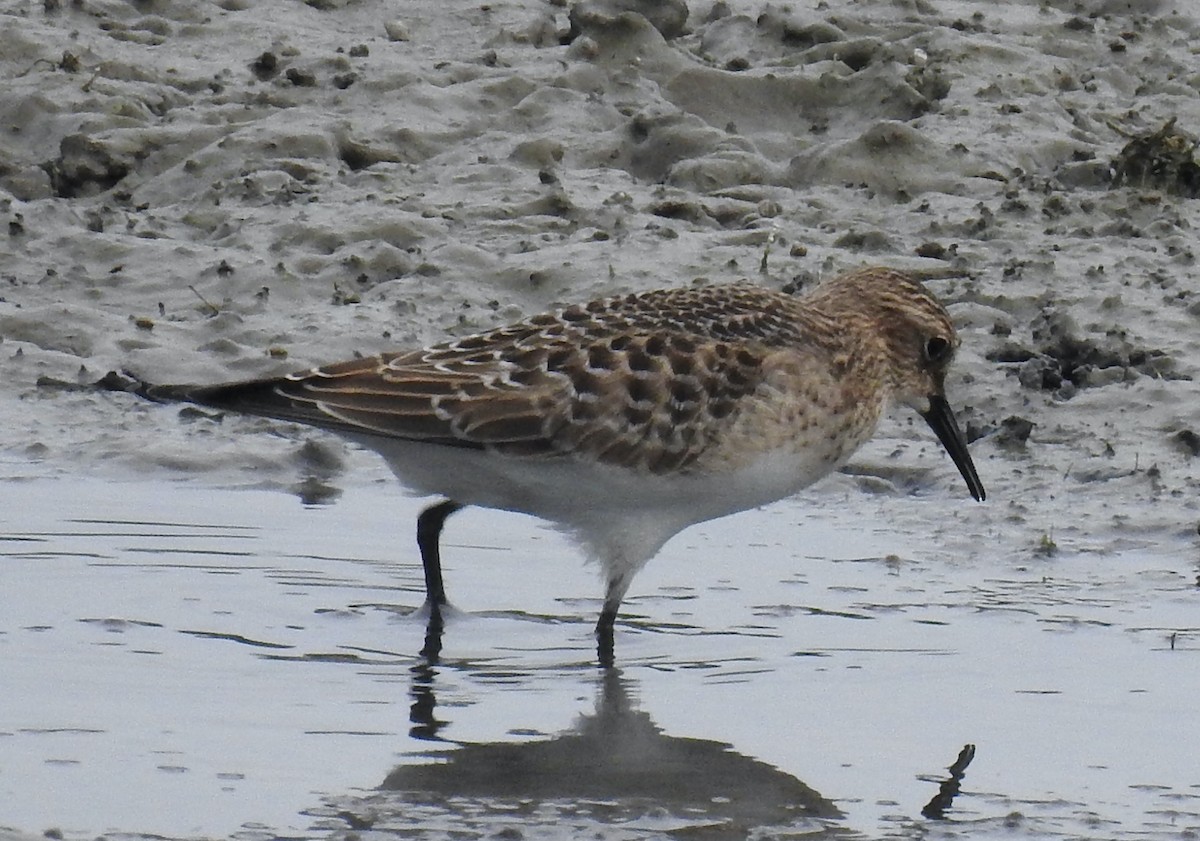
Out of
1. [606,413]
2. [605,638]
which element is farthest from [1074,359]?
[605,638]

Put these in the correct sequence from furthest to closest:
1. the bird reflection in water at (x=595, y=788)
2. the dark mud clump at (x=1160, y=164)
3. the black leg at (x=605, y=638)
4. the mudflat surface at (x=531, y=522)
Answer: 1. the dark mud clump at (x=1160, y=164)
2. the black leg at (x=605, y=638)
3. the mudflat surface at (x=531, y=522)
4. the bird reflection in water at (x=595, y=788)

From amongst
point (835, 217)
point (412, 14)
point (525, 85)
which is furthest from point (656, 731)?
point (412, 14)

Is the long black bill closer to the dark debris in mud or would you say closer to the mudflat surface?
the mudflat surface

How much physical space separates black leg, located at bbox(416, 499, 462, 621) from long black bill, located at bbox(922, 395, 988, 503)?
1.95m

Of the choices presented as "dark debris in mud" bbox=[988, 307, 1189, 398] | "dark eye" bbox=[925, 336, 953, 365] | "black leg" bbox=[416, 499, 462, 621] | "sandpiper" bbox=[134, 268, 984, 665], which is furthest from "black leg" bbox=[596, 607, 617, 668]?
"dark debris in mud" bbox=[988, 307, 1189, 398]

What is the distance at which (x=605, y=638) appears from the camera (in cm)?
732

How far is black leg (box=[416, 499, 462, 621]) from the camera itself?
7.64 m

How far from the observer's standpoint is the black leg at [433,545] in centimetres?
764

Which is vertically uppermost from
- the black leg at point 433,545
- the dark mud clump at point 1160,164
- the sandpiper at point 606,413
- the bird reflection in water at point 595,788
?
the dark mud clump at point 1160,164

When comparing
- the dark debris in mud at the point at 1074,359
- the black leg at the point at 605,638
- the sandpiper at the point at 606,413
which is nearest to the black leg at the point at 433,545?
the sandpiper at the point at 606,413

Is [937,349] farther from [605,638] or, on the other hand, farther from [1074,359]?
[1074,359]

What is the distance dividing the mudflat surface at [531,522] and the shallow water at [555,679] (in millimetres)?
22

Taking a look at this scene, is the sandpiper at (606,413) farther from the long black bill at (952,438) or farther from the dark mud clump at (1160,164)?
the dark mud clump at (1160,164)

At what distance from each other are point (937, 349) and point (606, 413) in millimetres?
1573
